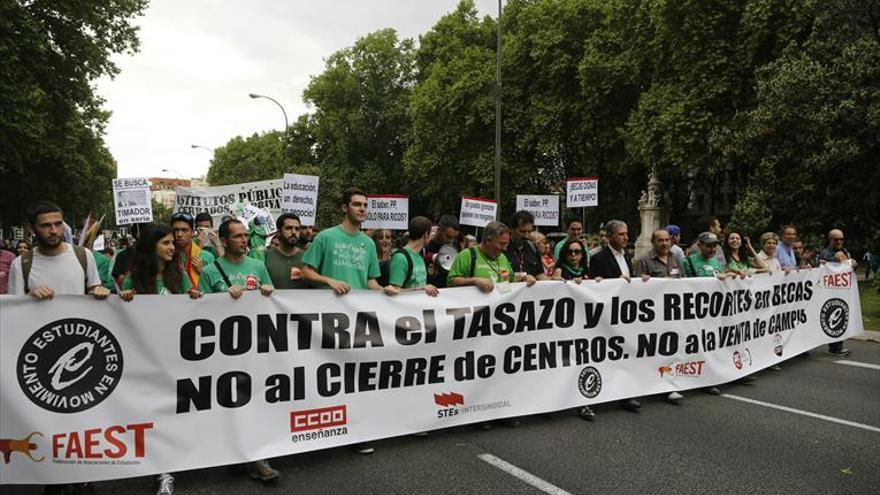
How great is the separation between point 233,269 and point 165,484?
141 centimetres

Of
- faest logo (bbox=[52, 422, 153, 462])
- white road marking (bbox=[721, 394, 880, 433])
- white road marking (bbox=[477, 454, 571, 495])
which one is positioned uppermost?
faest logo (bbox=[52, 422, 153, 462])

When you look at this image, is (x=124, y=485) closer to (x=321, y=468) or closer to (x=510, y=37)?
(x=321, y=468)

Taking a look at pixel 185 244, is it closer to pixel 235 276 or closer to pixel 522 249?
pixel 235 276

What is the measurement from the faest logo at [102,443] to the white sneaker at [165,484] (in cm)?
19

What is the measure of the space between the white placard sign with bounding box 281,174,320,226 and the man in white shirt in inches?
264

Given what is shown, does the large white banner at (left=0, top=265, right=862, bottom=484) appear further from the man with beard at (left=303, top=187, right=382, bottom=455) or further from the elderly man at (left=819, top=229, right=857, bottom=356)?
the elderly man at (left=819, top=229, right=857, bottom=356)

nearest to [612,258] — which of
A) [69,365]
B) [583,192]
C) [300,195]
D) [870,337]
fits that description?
[69,365]

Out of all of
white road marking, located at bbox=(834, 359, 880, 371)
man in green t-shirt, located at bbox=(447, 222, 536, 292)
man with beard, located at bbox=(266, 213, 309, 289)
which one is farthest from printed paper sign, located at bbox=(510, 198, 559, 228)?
man with beard, located at bbox=(266, 213, 309, 289)

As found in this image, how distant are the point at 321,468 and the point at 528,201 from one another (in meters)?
8.06

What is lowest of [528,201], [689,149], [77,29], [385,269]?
[385,269]

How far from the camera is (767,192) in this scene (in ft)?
61.1

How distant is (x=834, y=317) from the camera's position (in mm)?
8547

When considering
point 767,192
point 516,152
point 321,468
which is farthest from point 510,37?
point 321,468

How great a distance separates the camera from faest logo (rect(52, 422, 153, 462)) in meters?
3.75
